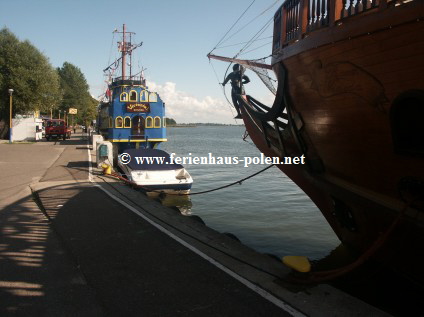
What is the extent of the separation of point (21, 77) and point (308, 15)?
3572 centimetres

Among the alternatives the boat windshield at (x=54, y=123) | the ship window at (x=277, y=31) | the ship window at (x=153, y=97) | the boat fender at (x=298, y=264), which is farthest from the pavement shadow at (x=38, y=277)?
the boat windshield at (x=54, y=123)

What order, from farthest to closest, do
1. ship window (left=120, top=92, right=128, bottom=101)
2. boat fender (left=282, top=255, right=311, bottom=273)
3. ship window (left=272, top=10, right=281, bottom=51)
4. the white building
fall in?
the white building < ship window (left=120, top=92, right=128, bottom=101) < ship window (left=272, top=10, right=281, bottom=51) < boat fender (left=282, top=255, right=311, bottom=273)

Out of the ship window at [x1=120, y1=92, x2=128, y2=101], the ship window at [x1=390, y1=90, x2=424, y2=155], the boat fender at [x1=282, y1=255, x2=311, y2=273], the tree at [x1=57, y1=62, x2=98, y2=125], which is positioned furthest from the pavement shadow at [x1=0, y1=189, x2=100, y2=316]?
Answer: the tree at [x1=57, y1=62, x2=98, y2=125]

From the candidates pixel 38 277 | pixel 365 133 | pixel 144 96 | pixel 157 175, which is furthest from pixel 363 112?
pixel 144 96

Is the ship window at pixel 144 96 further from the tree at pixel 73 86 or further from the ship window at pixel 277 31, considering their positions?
the tree at pixel 73 86

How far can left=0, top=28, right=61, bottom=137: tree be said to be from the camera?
34375mm

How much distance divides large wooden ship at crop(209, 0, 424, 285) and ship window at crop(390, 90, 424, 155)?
0.4 inches

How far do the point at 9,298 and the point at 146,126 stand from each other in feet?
58.4

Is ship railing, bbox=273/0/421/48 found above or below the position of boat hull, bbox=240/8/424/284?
above

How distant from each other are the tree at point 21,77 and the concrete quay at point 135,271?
1201 inches

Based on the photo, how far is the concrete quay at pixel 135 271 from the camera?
397cm

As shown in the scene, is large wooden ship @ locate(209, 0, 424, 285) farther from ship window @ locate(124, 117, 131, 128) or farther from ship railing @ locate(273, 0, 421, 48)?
ship window @ locate(124, 117, 131, 128)

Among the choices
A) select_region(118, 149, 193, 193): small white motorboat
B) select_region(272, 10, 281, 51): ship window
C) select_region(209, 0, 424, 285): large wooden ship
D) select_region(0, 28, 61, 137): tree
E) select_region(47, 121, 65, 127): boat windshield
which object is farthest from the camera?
select_region(47, 121, 65, 127): boat windshield

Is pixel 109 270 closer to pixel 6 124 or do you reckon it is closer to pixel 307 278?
pixel 307 278
